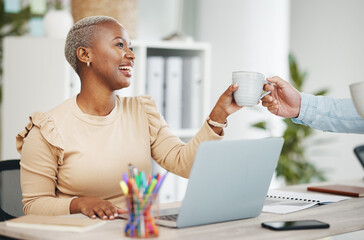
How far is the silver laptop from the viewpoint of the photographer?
1.14 metres

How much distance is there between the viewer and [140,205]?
1.07 meters

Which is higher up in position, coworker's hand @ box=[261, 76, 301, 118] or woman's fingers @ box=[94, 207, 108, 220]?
coworker's hand @ box=[261, 76, 301, 118]

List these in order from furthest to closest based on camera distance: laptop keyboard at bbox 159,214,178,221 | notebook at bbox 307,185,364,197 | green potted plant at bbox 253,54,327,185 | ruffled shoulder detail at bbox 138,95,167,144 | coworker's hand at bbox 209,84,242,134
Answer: green potted plant at bbox 253,54,327,185 → ruffled shoulder detail at bbox 138,95,167,144 → notebook at bbox 307,185,364,197 → coworker's hand at bbox 209,84,242,134 → laptop keyboard at bbox 159,214,178,221

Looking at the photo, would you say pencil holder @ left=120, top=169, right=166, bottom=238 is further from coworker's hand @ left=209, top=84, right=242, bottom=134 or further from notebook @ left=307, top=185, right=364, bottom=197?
notebook @ left=307, top=185, right=364, bottom=197

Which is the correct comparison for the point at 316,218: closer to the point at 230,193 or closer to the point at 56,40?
the point at 230,193

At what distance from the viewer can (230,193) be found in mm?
1229

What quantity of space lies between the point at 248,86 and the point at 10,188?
91 cm

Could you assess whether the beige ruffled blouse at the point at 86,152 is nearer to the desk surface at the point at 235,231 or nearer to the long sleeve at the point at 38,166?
the long sleeve at the point at 38,166

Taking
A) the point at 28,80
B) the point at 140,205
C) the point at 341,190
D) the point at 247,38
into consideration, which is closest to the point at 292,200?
the point at 341,190

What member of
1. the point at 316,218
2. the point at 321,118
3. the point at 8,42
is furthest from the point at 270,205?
the point at 8,42

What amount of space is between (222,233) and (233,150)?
19cm

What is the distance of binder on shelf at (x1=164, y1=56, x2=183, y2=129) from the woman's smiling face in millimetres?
1255

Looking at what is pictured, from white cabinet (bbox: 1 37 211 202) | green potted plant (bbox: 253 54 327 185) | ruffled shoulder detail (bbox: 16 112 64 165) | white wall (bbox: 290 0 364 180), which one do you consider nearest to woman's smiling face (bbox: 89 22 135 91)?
ruffled shoulder detail (bbox: 16 112 64 165)

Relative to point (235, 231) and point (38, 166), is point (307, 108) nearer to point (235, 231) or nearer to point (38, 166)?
point (235, 231)
